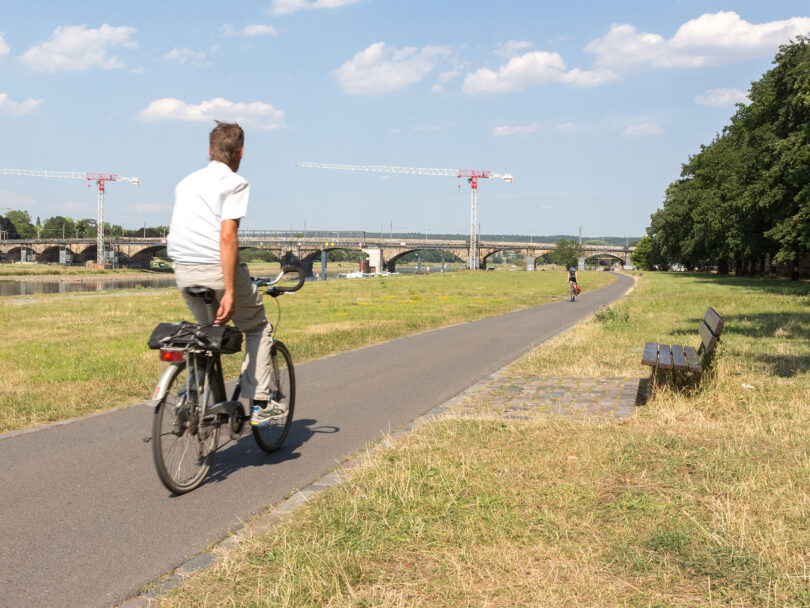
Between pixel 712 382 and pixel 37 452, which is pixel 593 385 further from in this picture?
pixel 37 452

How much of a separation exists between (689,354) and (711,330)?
0.52 meters

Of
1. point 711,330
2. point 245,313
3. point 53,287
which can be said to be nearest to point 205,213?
point 245,313

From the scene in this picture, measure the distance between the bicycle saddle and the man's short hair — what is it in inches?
31.4

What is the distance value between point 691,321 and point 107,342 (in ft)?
38.7

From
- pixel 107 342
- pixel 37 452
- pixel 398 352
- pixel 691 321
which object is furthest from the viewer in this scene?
pixel 691 321

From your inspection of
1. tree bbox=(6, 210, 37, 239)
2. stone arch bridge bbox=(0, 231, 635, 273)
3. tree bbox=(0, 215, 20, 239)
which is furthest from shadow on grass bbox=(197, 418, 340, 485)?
tree bbox=(6, 210, 37, 239)

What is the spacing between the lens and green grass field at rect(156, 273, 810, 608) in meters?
2.74

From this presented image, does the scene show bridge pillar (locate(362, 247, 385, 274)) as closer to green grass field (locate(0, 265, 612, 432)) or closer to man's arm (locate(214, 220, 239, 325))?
green grass field (locate(0, 265, 612, 432))

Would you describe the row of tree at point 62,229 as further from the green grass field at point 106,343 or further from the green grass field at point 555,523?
the green grass field at point 555,523

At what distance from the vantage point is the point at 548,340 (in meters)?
12.4

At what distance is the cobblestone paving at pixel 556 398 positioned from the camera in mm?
6105

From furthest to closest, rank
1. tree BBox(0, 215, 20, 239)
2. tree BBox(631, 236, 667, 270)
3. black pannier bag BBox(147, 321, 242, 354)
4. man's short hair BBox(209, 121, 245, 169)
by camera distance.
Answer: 1. tree BBox(0, 215, 20, 239)
2. tree BBox(631, 236, 667, 270)
3. man's short hair BBox(209, 121, 245, 169)
4. black pannier bag BBox(147, 321, 242, 354)

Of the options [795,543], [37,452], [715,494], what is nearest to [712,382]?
[715,494]

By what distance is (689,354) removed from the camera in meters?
6.92
